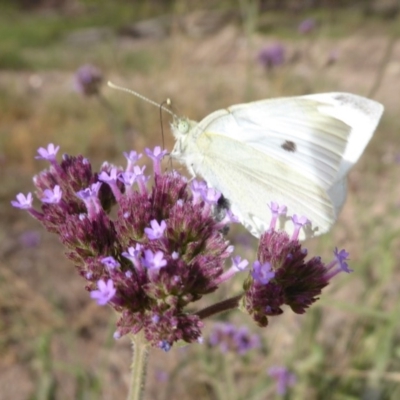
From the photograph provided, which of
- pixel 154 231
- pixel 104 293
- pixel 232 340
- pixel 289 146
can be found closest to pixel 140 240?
pixel 154 231

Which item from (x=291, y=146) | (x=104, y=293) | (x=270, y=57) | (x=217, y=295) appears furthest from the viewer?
(x=270, y=57)

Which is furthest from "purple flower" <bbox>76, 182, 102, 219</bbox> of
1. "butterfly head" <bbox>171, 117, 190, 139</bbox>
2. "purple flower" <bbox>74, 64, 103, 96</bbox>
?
"purple flower" <bbox>74, 64, 103, 96</bbox>

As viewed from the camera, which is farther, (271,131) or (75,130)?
(75,130)

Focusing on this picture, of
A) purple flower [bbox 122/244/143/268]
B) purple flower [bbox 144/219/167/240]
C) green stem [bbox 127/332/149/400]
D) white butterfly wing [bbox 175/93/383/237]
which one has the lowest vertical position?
green stem [bbox 127/332/149/400]

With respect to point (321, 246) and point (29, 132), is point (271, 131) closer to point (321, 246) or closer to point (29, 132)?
point (321, 246)

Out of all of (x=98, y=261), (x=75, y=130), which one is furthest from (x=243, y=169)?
(x=75, y=130)

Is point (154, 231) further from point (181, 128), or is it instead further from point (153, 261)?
point (181, 128)

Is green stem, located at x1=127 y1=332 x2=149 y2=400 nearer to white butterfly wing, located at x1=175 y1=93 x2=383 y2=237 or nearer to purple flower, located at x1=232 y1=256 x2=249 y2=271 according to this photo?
purple flower, located at x1=232 y1=256 x2=249 y2=271
